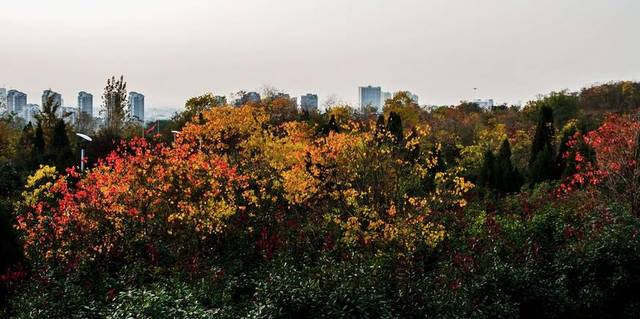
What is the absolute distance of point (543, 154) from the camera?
18.3m

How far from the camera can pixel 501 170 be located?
18125mm

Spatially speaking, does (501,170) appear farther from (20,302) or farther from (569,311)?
(20,302)

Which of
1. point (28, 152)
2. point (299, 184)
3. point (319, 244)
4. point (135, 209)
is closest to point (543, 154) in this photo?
point (319, 244)

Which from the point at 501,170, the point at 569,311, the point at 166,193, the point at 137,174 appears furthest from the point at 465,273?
the point at 501,170

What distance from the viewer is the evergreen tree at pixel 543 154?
18.2m

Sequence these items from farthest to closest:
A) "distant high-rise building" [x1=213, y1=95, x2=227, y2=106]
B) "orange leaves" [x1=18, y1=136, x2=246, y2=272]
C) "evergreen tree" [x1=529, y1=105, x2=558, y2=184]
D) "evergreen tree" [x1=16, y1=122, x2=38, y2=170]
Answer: "distant high-rise building" [x1=213, y1=95, x2=227, y2=106] → "evergreen tree" [x1=16, y1=122, x2=38, y2=170] → "evergreen tree" [x1=529, y1=105, x2=558, y2=184] → "orange leaves" [x1=18, y1=136, x2=246, y2=272]

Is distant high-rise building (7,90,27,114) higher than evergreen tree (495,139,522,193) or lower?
higher

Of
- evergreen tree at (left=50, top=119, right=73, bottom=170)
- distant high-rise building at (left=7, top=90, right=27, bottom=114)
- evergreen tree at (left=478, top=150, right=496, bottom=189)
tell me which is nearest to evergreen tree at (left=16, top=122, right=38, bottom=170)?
evergreen tree at (left=50, top=119, right=73, bottom=170)

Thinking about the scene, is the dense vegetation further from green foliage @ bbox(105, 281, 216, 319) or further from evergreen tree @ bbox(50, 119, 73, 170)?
evergreen tree @ bbox(50, 119, 73, 170)

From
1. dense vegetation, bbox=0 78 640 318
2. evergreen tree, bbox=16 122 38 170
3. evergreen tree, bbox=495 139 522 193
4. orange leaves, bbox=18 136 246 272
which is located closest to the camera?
dense vegetation, bbox=0 78 640 318

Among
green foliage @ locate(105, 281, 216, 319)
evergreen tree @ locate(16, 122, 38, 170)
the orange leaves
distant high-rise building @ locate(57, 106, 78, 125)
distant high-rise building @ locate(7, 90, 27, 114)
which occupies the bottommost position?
green foliage @ locate(105, 281, 216, 319)

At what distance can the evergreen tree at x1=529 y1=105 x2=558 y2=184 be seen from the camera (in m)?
18.2

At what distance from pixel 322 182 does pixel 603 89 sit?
110 ft

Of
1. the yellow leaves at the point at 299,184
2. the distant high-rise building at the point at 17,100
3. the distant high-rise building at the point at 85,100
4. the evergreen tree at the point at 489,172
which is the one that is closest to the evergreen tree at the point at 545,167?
the evergreen tree at the point at 489,172
